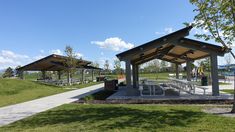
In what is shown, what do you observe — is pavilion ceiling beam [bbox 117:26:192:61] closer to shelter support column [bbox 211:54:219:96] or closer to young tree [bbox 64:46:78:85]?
shelter support column [bbox 211:54:219:96]

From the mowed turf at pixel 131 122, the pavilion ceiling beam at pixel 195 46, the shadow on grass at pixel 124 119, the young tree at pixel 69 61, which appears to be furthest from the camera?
the young tree at pixel 69 61

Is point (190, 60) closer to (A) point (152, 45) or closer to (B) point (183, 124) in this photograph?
(A) point (152, 45)

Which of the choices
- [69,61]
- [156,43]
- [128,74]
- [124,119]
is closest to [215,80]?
[156,43]

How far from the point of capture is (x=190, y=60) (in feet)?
69.3

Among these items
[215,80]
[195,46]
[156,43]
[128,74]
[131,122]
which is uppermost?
[156,43]

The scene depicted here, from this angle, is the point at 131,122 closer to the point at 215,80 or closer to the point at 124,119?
the point at 124,119

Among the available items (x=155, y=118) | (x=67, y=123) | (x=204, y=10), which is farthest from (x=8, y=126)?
(x=204, y=10)

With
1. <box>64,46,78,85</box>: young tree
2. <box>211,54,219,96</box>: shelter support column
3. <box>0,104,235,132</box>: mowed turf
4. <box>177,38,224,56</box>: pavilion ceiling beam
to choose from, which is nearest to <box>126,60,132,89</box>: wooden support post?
<box>177,38,224,56</box>: pavilion ceiling beam

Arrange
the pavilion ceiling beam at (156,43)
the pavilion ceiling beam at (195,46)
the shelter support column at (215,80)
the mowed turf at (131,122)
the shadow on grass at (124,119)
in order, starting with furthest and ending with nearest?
the pavilion ceiling beam at (195,46)
the pavilion ceiling beam at (156,43)
the shelter support column at (215,80)
the shadow on grass at (124,119)
the mowed turf at (131,122)

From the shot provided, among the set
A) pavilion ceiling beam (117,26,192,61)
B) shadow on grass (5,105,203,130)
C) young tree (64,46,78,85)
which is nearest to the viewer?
shadow on grass (5,105,203,130)

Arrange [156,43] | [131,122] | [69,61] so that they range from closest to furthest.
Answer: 1. [131,122]
2. [156,43]
3. [69,61]

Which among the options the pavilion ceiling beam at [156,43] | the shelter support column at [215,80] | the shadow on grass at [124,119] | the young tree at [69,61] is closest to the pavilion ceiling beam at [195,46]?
the pavilion ceiling beam at [156,43]

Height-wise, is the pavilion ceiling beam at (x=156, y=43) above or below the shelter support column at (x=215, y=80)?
above

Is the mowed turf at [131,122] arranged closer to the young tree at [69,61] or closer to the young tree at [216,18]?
the young tree at [216,18]
